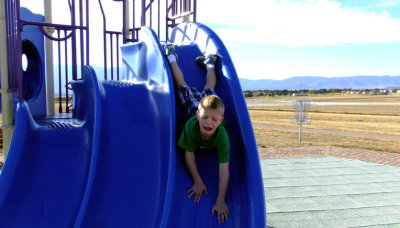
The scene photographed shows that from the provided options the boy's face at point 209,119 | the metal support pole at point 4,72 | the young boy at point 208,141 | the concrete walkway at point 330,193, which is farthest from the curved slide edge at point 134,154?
the concrete walkway at point 330,193

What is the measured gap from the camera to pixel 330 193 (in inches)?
202

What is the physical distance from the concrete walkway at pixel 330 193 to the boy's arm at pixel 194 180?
1.64m

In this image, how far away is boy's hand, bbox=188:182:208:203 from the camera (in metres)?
2.62

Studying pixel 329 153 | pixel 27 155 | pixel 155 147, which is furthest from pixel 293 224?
pixel 329 153

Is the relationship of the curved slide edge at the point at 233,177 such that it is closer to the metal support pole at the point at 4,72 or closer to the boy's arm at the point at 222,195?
the boy's arm at the point at 222,195

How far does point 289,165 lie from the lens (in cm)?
686

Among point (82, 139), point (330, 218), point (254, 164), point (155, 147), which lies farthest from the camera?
point (330, 218)

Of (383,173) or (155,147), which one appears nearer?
(155,147)

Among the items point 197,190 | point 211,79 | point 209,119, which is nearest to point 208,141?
point 209,119

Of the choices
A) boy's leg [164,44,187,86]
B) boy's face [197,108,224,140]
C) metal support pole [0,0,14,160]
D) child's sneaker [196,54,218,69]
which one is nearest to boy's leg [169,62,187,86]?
boy's leg [164,44,187,86]

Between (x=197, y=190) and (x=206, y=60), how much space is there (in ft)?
4.66

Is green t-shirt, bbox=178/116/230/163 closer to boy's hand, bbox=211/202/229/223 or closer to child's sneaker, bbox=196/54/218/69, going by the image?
boy's hand, bbox=211/202/229/223

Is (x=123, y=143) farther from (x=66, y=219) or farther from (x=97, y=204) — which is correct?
(x=66, y=219)

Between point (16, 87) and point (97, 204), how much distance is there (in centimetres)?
196
